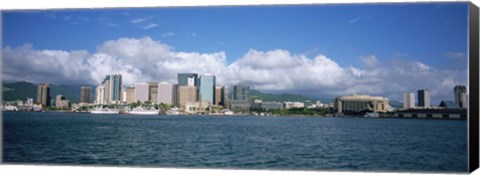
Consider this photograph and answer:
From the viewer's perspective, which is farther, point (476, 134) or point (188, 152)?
point (188, 152)

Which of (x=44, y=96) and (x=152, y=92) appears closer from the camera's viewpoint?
(x=44, y=96)

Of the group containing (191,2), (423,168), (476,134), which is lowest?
(423,168)

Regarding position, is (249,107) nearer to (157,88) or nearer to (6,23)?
(157,88)

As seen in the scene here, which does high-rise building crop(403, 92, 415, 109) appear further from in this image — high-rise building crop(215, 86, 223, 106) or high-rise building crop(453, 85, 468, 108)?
high-rise building crop(215, 86, 223, 106)

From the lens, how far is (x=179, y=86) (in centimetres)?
2088

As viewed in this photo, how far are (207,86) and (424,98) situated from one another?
8550 millimetres

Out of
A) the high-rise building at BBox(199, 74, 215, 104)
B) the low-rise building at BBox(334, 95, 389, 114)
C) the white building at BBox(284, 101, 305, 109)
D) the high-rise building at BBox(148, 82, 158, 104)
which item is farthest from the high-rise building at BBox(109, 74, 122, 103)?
the low-rise building at BBox(334, 95, 389, 114)

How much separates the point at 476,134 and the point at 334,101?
14.6 m

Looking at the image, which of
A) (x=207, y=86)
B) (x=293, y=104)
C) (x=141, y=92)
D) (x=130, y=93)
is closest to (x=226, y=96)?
(x=207, y=86)

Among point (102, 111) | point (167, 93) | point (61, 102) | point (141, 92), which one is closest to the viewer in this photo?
point (61, 102)

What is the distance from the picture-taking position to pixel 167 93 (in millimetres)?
24594

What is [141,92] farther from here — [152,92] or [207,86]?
[207,86]

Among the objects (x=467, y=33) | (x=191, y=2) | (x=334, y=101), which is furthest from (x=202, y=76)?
(x=467, y=33)

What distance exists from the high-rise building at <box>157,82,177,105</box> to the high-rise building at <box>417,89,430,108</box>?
1050 cm
